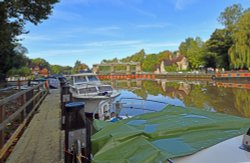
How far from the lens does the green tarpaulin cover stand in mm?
2506

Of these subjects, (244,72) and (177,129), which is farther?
(244,72)

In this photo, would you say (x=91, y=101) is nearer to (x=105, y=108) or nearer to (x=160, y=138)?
(x=105, y=108)

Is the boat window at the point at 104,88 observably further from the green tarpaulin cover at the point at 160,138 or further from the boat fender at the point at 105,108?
the green tarpaulin cover at the point at 160,138

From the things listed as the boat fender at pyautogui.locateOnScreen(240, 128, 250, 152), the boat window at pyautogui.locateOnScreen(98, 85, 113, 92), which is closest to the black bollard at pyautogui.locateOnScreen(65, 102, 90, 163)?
the boat fender at pyautogui.locateOnScreen(240, 128, 250, 152)

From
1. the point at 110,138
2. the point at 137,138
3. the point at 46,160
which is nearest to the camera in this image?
the point at 137,138

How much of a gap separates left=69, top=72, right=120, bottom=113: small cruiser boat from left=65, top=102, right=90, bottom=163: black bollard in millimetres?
9002

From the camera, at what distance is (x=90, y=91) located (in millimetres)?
15461

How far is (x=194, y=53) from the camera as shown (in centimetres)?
7425

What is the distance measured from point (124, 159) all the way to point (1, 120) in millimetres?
3493

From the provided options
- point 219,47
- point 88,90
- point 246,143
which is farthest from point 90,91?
point 219,47

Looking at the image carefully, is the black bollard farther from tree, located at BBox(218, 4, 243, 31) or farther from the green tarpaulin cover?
tree, located at BBox(218, 4, 243, 31)

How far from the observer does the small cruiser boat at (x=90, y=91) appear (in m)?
14.1

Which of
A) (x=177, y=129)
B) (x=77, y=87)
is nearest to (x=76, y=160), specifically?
(x=177, y=129)

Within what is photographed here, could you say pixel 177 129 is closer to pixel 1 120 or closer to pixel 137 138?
pixel 137 138
